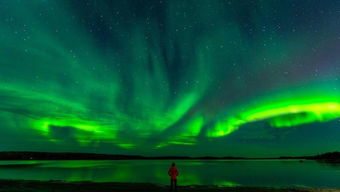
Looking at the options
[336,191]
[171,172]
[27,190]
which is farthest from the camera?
[336,191]

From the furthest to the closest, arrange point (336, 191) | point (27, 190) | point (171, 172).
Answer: point (336, 191), point (27, 190), point (171, 172)


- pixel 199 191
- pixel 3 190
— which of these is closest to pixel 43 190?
pixel 3 190

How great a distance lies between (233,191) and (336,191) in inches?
444

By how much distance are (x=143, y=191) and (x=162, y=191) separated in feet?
6.28

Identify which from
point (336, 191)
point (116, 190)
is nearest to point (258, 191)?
point (336, 191)

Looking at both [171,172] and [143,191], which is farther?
[143,191]

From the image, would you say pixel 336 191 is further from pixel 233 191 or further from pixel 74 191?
pixel 74 191

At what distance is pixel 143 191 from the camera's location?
108 feet

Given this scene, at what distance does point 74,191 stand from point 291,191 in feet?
71.9

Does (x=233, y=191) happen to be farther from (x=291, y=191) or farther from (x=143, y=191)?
(x=143, y=191)

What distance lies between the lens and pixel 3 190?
31.9m

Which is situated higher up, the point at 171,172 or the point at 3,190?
the point at 171,172

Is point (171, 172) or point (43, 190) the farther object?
point (43, 190)

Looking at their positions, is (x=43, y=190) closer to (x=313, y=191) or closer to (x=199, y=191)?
(x=199, y=191)
